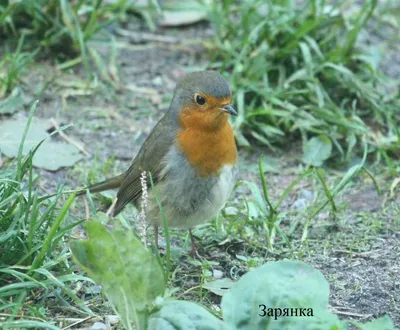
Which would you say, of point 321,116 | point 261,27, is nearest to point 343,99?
point 321,116

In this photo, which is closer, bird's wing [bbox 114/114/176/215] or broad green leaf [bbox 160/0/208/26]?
bird's wing [bbox 114/114/176/215]

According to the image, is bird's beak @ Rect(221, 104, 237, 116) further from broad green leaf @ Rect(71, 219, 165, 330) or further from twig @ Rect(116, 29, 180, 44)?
twig @ Rect(116, 29, 180, 44)

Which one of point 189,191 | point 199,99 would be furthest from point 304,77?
point 189,191

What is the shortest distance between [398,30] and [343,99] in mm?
1460

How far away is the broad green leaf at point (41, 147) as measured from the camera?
487 cm

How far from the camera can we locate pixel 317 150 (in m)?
5.23

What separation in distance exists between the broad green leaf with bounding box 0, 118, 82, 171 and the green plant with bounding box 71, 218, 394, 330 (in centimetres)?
181

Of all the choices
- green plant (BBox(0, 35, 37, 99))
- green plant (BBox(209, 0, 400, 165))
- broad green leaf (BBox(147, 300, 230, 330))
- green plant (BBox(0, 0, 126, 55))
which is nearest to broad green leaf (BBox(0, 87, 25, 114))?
green plant (BBox(0, 35, 37, 99))

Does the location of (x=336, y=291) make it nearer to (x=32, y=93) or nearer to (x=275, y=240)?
(x=275, y=240)

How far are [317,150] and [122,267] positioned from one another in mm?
2436

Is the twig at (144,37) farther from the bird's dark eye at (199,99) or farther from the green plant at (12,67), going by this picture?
the bird's dark eye at (199,99)

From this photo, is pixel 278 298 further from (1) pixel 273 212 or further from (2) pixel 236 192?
(2) pixel 236 192

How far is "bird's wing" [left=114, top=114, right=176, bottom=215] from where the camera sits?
4.27m

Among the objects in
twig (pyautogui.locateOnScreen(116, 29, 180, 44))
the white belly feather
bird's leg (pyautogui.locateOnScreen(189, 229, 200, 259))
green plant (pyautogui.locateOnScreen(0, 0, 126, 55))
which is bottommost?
bird's leg (pyautogui.locateOnScreen(189, 229, 200, 259))
